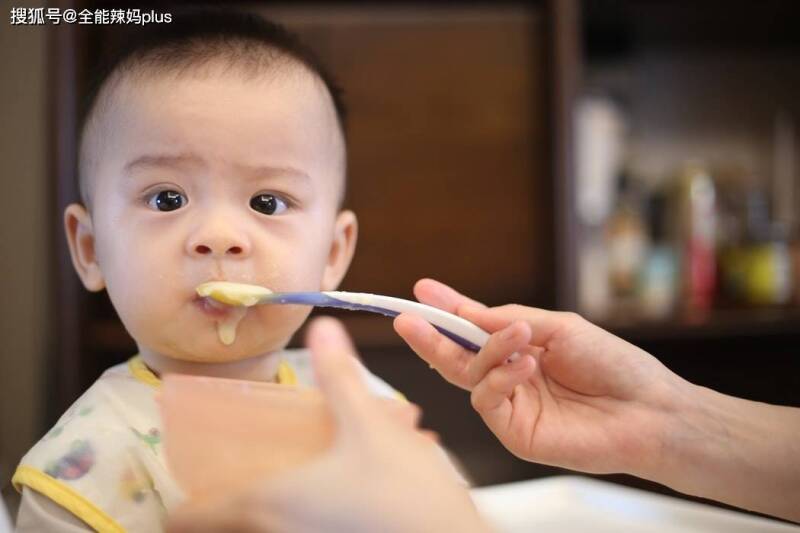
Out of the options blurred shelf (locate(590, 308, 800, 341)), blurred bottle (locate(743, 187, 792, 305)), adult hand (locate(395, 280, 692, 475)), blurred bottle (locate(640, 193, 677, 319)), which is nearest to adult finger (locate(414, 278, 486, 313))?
adult hand (locate(395, 280, 692, 475))

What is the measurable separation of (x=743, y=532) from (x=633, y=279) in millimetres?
602

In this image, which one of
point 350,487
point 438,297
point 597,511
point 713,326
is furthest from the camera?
point 713,326

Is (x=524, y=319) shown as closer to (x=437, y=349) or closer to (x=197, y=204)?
(x=437, y=349)

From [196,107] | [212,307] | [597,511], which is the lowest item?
[597,511]

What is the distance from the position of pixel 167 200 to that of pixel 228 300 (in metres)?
0.06

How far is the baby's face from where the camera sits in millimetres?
383

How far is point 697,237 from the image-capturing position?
47.0 inches

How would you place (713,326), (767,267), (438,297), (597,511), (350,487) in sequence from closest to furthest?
(350,487)
(438,297)
(597,511)
(713,326)
(767,267)

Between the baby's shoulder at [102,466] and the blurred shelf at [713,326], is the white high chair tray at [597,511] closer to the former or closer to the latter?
the blurred shelf at [713,326]

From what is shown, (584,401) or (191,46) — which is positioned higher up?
(191,46)

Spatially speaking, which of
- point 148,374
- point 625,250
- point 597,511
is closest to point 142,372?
point 148,374

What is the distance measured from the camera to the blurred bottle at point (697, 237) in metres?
1.14

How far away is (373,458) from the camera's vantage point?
294 mm

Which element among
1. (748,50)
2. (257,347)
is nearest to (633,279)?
(748,50)
